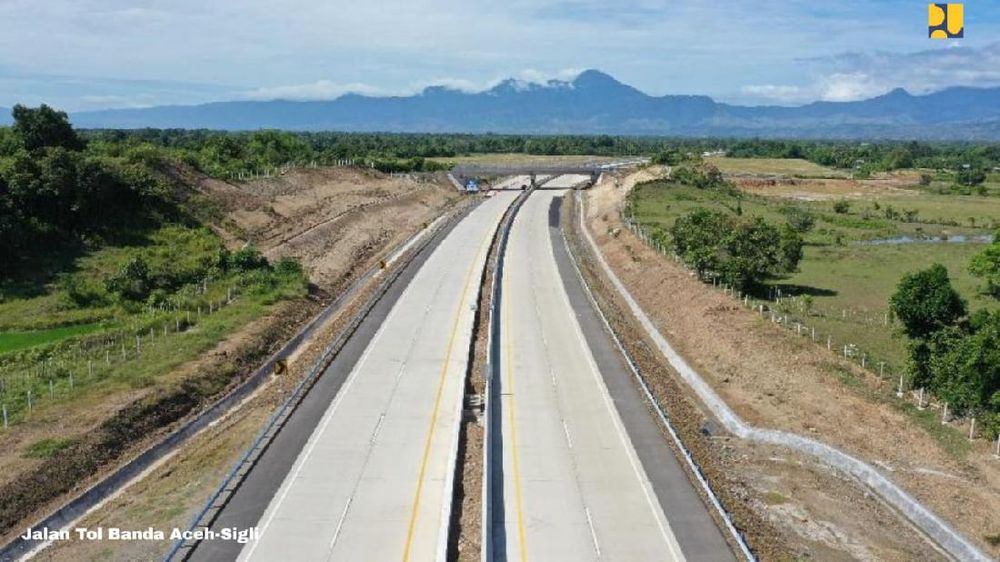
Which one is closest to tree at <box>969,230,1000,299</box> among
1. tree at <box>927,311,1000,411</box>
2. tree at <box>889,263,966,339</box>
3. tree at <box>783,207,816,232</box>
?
tree at <box>889,263,966,339</box>

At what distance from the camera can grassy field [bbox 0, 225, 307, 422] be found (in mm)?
36812

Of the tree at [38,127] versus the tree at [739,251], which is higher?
the tree at [38,127]

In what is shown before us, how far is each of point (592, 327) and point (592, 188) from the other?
86162 millimetres

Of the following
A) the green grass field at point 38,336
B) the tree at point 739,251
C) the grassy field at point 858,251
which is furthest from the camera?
the tree at point 739,251

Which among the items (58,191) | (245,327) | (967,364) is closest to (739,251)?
(967,364)

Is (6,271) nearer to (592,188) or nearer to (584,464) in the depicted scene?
(584,464)

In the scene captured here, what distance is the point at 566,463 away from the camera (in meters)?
29.6

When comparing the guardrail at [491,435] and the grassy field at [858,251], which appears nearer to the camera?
the guardrail at [491,435]

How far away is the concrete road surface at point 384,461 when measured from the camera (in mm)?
23641

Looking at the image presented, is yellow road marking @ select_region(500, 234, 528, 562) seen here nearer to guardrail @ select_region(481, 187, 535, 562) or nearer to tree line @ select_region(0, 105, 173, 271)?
guardrail @ select_region(481, 187, 535, 562)

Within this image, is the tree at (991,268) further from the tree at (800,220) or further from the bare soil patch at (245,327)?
the bare soil patch at (245,327)

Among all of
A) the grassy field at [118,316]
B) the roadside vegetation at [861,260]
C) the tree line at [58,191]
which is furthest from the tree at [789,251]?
the tree line at [58,191]

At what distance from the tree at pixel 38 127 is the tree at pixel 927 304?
207ft

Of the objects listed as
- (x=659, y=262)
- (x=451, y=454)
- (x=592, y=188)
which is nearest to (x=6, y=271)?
(x=451, y=454)
